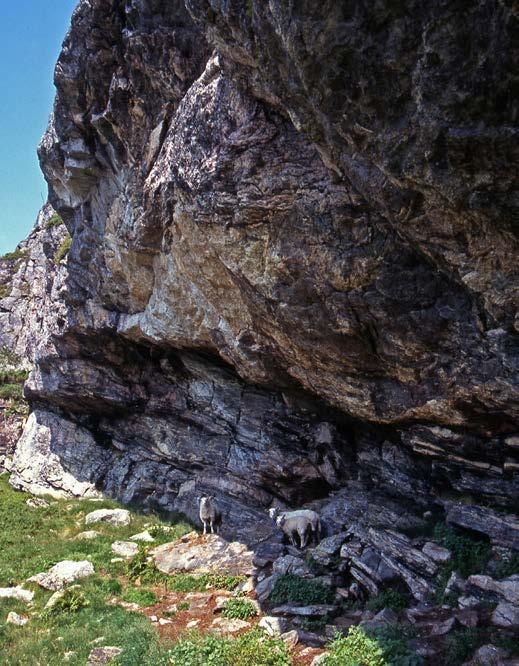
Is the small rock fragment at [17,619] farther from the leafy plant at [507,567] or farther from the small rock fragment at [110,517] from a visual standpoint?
the leafy plant at [507,567]

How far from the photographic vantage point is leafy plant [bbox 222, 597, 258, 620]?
36.2 feet

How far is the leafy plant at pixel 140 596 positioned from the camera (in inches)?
488

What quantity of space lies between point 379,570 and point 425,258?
6991mm

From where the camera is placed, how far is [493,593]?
9695 mm

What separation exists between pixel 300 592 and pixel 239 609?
4.55 feet

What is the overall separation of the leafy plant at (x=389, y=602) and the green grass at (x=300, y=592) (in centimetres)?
106

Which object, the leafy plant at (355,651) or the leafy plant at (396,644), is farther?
the leafy plant at (355,651)

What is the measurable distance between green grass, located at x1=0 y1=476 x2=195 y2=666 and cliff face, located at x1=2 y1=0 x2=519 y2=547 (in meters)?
4.65

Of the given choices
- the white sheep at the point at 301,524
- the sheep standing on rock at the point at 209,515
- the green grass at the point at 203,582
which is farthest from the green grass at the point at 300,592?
the sheep standing on rock at the point at 209,515

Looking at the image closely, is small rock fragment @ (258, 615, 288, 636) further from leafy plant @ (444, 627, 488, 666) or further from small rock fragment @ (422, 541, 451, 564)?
small rock fragment @ (422, 541, 451, 564)

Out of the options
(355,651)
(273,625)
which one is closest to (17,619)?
(273,625)

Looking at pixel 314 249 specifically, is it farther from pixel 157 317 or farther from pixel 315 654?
pixel 157 317

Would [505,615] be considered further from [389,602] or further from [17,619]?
[17,619]

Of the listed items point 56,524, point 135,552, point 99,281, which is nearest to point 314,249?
point 135,552
